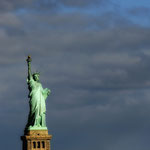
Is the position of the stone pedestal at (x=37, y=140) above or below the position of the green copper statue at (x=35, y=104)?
below

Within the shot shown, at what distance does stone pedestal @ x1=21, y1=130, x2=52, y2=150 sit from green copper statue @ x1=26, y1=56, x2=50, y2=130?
439mm

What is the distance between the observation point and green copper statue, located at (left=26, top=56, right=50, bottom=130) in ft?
516

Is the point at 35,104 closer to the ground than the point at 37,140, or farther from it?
farther from it

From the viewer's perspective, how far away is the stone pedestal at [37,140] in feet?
514

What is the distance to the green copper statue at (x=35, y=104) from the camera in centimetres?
15738

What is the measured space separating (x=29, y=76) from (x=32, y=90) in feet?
4.03

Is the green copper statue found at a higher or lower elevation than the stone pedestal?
higher

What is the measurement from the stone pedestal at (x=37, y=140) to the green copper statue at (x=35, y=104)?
0.44 meters

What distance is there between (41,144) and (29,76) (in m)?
5.94

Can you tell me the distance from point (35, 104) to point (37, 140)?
125 inches

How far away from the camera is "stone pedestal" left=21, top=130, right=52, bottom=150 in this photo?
157 m

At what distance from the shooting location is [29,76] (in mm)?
157875

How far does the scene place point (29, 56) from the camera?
15725cm

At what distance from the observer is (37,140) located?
15688 centimetres
